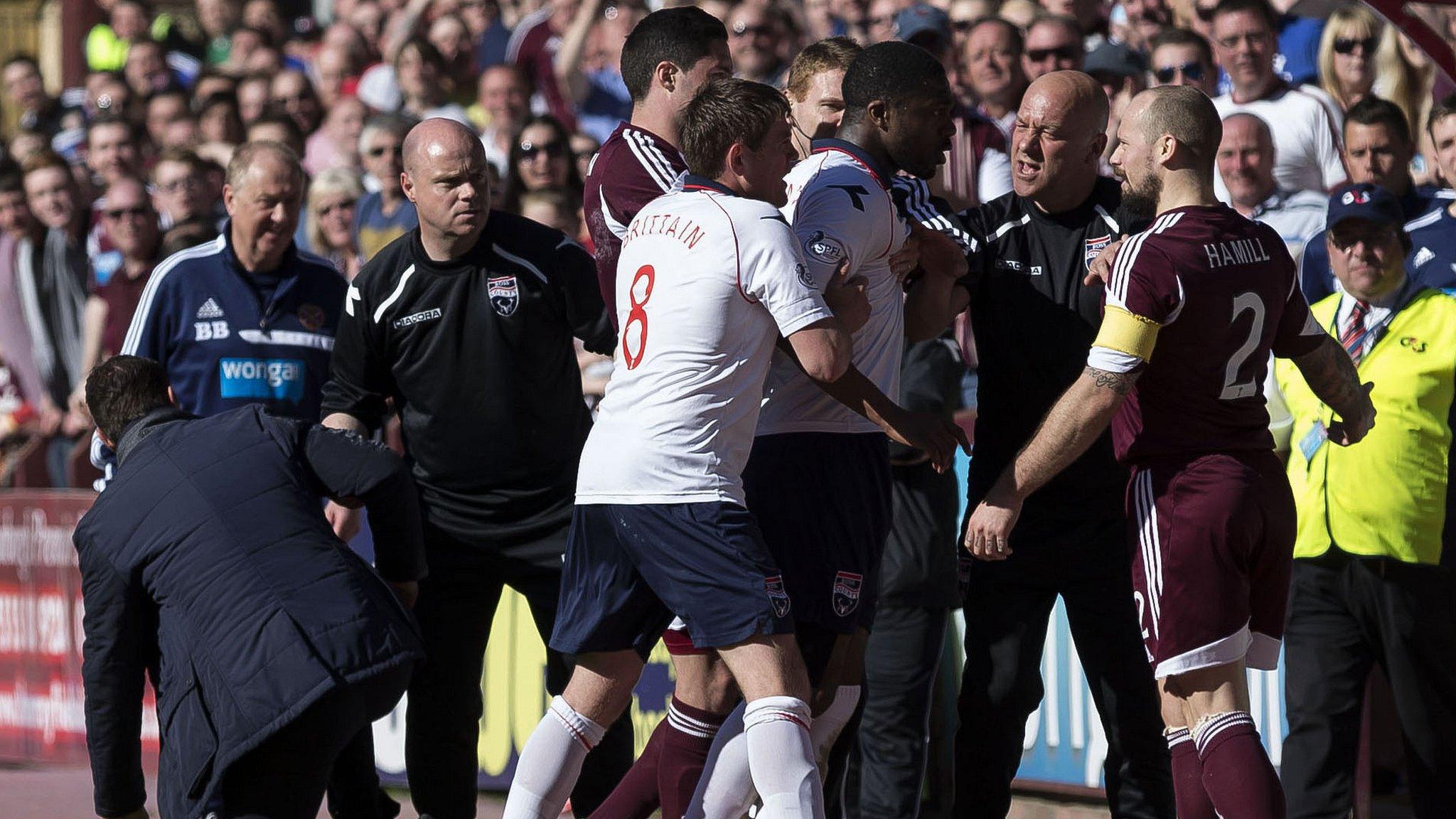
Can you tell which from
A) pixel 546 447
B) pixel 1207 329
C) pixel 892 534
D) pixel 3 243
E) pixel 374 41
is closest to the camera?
pixel 1207 329

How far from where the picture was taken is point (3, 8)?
2350 cm

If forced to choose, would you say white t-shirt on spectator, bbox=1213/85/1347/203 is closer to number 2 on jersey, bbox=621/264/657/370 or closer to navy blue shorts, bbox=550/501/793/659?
number 2 on jersey, bbox=621/264/657/370

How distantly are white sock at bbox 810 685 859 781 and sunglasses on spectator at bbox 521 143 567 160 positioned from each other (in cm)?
470

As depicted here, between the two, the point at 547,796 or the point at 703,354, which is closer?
the point at 703,354

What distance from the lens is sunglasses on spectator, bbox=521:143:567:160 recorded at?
9500 mm

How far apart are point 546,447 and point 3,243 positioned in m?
6.85

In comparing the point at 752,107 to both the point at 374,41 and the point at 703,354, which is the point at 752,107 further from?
the point at 374,41

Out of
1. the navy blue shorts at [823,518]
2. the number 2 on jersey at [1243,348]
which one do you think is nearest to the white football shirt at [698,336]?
the navy blue shorts at [823,518]

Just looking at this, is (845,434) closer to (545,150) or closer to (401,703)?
(401,703)

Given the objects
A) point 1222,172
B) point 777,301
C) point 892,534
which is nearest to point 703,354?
point 777,301

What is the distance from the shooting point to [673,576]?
496 centimetres

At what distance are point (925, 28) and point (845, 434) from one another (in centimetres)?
407

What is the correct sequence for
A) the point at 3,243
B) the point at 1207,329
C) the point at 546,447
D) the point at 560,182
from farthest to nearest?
the point at 3,243 < the point at 560,182 < the point at 546,447 < the point at 1207,329

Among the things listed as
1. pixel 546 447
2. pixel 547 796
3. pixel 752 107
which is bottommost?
pixel 547 796
